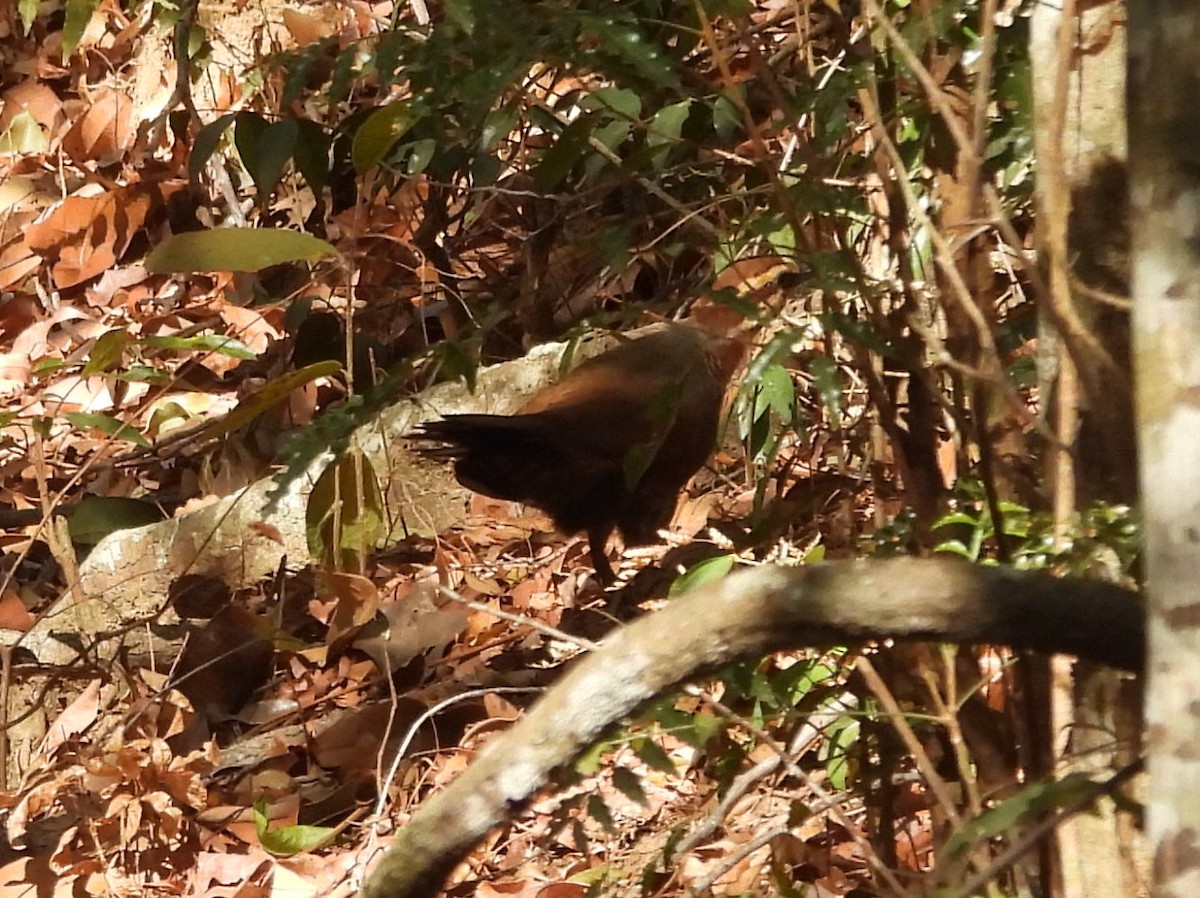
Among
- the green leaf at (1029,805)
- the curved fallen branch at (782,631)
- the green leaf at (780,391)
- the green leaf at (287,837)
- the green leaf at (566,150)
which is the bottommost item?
the green leaf at (287,837)

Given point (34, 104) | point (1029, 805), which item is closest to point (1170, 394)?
point (1029, 805)

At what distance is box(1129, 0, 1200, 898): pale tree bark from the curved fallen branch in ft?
0.30

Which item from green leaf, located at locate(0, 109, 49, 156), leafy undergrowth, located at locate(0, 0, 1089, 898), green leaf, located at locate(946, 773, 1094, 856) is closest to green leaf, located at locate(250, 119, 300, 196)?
leafy undergrowth, located at locate(0, 0, 1089, 898)

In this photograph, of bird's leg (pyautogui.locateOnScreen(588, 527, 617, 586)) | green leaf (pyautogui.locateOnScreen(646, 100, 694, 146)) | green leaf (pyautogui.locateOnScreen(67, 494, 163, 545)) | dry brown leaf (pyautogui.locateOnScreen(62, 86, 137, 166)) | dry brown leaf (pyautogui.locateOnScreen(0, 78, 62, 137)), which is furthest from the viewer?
dry brown leaf (pyautogui.locateOnScreen(0, 78, 62, 137))

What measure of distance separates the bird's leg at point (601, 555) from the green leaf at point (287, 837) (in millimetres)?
1207

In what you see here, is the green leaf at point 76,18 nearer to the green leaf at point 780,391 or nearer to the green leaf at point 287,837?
the green leaf at point 287,837

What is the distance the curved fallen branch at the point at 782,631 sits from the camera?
108cm

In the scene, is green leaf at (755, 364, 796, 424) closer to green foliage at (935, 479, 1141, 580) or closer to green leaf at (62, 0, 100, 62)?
green foliage at (935, 479, 1141, 580)

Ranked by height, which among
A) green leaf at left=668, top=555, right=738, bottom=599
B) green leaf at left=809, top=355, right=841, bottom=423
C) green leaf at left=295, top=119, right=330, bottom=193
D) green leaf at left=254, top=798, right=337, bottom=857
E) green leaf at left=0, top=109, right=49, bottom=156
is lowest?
green leaf at left=254, top=798, right=337, bottom=857

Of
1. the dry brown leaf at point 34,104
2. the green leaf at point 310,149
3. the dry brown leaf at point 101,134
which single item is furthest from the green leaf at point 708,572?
the dry brown leaf at point 34,104

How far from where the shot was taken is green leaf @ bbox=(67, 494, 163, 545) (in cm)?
426

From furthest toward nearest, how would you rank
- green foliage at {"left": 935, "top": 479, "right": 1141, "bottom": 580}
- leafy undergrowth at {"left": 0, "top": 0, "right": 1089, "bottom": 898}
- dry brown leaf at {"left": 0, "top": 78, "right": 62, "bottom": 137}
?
dry brown leaf at {"left": 0, "top": 78, "right": 62, "bottom": 137}
leafy undergrowth at {"left": 0, "top": 0, "right": 1089, "bottom": 898}
green foliage at {"left": 935, "top": 479, "right": 1141, "bottom": 580}

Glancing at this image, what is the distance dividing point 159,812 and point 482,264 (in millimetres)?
2495

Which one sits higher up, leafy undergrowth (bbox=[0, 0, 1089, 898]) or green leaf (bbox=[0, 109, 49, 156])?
green leaf (bbox=[0, 109, 49, 156])
